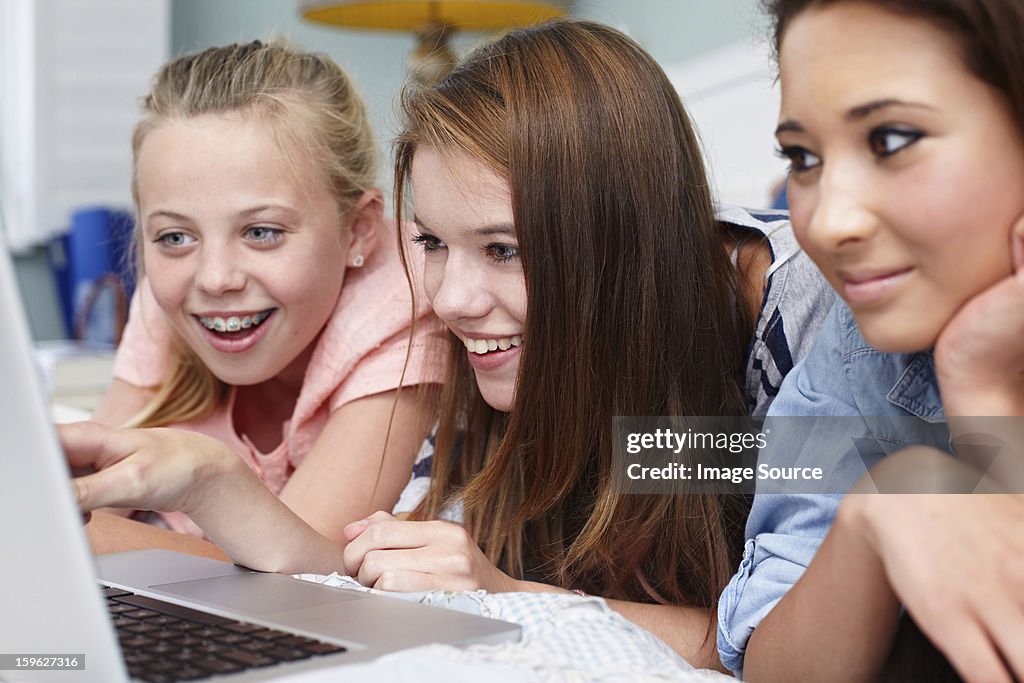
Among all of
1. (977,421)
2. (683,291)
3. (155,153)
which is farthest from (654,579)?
(155,153)

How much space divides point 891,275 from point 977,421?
10 centimetres

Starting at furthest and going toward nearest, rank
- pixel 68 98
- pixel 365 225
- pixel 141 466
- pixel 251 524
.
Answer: pixel 68 98
pixel 365 225
pixel 251 524
pixel 141 466

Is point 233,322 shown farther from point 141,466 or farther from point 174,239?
point 141,466

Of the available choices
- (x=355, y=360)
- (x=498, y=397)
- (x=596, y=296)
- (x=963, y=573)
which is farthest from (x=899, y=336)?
(x=355, y=360)

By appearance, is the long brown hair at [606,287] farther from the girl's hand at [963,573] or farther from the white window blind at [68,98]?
the white window blind at [68,98]

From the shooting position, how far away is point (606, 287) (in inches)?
39.2

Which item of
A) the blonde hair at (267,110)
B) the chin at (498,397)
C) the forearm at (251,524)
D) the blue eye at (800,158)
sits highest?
the blonde hair at (267,110)

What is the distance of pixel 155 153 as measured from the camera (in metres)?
1.30

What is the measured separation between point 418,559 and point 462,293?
0.24 m

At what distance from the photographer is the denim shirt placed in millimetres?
793

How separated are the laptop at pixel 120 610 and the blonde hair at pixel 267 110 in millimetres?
595

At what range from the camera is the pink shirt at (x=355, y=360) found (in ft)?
4.07

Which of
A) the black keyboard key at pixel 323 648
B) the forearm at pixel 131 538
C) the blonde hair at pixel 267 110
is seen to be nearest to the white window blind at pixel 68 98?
the blonde hair at pixel 267 110

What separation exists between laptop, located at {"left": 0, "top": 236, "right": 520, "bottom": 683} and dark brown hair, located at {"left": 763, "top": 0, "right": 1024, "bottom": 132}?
0.41 m
